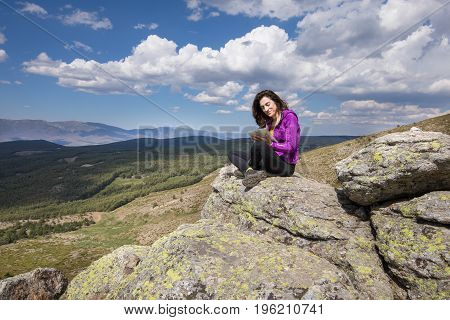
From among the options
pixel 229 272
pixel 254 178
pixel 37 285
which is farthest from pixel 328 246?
pixel 37 285

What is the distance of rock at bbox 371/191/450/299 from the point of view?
9156 mm

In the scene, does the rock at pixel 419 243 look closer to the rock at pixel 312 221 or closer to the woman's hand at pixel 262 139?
the rock at pixel 312 221

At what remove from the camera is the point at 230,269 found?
964 cm

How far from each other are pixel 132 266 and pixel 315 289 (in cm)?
801

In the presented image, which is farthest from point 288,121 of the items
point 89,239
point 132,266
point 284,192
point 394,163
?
point 89,239

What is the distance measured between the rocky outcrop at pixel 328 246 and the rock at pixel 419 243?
0.03 m

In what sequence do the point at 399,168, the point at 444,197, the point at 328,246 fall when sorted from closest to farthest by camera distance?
1. the point at 444,197
2. the point at 399,168
3. the point at 328,246

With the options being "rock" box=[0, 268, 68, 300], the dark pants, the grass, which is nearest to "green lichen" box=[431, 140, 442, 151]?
the dark pants

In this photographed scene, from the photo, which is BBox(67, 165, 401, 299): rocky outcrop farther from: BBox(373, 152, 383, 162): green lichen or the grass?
the grass

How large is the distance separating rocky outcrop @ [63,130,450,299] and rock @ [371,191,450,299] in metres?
0.03

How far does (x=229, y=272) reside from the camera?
31.2 feet

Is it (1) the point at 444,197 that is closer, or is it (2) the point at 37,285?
(1) the point at 444,197

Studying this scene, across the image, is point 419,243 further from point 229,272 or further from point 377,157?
point 229,272

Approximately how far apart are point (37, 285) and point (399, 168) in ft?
51.5
